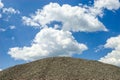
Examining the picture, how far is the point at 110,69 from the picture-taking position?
2359 inches

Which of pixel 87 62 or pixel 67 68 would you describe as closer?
pixel 67 68

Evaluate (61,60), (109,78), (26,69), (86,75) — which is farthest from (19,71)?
(109,78)

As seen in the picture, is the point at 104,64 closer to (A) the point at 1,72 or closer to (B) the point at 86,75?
(B) the point at 86,75

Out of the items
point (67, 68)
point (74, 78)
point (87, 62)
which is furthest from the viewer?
point (87, 62)

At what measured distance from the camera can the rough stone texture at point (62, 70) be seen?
54.8 metres

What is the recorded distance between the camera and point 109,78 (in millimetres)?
54594

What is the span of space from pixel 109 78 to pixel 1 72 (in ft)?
67.5

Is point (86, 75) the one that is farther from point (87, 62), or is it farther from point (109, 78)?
point (87, 62)

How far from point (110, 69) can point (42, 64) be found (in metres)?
12.8

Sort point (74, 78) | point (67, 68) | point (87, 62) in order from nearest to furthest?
point (74, 78), point (67, 68), point (87, 62)

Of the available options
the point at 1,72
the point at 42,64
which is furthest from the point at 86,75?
the point at 1,72

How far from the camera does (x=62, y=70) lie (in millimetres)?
57594

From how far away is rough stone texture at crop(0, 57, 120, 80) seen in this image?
180 feet

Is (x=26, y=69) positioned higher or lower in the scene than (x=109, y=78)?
higher
